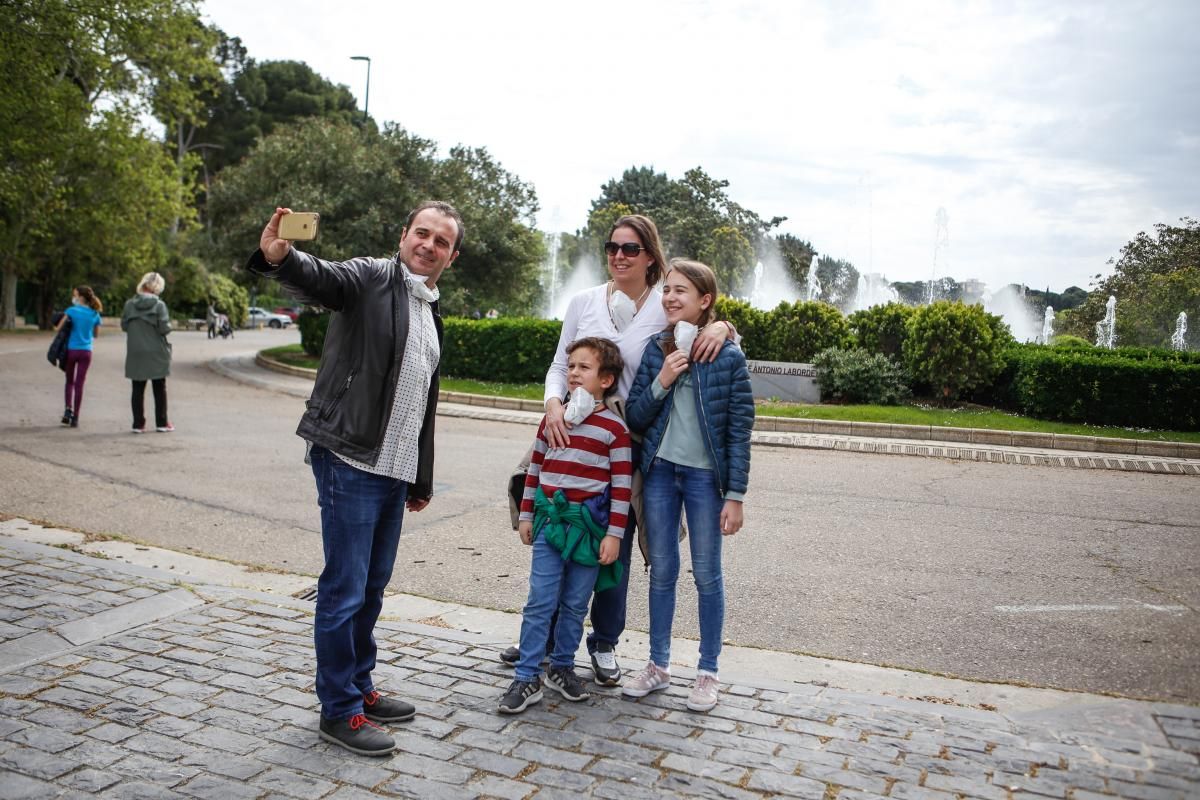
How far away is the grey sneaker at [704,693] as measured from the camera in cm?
391

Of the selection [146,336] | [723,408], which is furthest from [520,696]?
[146,336]

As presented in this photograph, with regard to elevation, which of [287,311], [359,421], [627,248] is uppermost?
[287,311]

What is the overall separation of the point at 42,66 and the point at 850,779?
18601 millimetres

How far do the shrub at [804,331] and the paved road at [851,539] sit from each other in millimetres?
5547

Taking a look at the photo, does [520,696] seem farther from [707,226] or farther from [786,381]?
[707,226]

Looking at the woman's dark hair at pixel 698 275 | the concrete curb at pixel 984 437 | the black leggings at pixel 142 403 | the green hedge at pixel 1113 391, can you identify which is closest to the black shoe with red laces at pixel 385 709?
the woman's dark hair at pixel 698 275

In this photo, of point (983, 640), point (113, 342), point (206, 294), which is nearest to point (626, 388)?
point (983, 640)

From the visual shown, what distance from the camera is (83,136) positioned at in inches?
1010

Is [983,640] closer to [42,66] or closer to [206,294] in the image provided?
[42,66]

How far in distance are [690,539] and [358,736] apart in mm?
1527

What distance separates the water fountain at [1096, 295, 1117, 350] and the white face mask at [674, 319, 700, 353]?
3247 cm

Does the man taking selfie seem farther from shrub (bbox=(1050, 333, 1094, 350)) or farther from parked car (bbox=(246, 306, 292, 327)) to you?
parked car (bbox=(246, 306, 292, 327))

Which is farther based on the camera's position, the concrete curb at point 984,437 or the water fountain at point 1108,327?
the water fountain at point 1108,327

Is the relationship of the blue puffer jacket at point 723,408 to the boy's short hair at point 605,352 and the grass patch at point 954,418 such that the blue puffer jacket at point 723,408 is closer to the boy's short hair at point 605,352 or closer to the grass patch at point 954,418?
the boy's short hair at point 605,352
